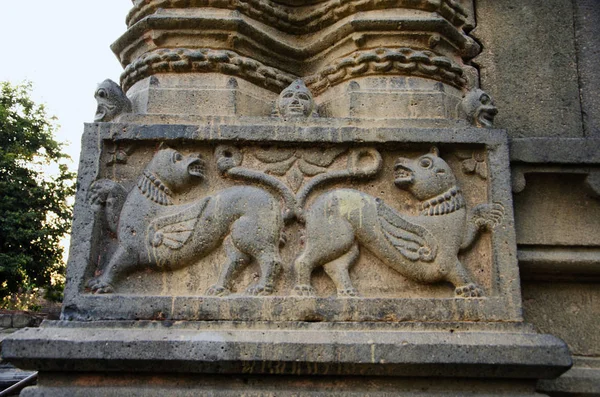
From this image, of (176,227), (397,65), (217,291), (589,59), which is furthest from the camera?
(589,59)

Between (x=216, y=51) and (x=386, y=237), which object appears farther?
(x=216, y=51)

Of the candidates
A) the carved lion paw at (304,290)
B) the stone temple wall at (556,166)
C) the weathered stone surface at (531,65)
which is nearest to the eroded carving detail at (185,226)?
the carved lion paw at (304,290)

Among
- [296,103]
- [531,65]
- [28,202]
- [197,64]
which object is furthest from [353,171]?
[28,202]

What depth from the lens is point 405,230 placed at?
8.34 feet

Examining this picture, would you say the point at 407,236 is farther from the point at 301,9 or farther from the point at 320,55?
the point at 301,9

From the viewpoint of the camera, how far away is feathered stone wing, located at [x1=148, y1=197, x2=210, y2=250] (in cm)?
251

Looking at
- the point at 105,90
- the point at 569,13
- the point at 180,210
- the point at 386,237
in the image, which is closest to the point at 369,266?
the point at 386,237

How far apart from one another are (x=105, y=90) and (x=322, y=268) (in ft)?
4.66

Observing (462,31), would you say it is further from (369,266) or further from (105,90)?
(105,90)

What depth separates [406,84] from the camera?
2.88 metres

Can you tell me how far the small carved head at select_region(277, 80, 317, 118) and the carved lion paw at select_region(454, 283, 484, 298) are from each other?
115cm

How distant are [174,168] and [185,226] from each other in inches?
11.7

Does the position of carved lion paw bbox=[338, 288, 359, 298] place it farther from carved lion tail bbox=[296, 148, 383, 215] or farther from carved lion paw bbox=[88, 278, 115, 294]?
carved lion paw bbox=[88, 278, 115, 294]

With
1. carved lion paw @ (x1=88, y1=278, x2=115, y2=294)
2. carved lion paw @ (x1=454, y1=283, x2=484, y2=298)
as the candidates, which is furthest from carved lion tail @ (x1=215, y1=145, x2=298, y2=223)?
carved lion paw @ (x1=454, y1=283, x2=484, y2=298)
